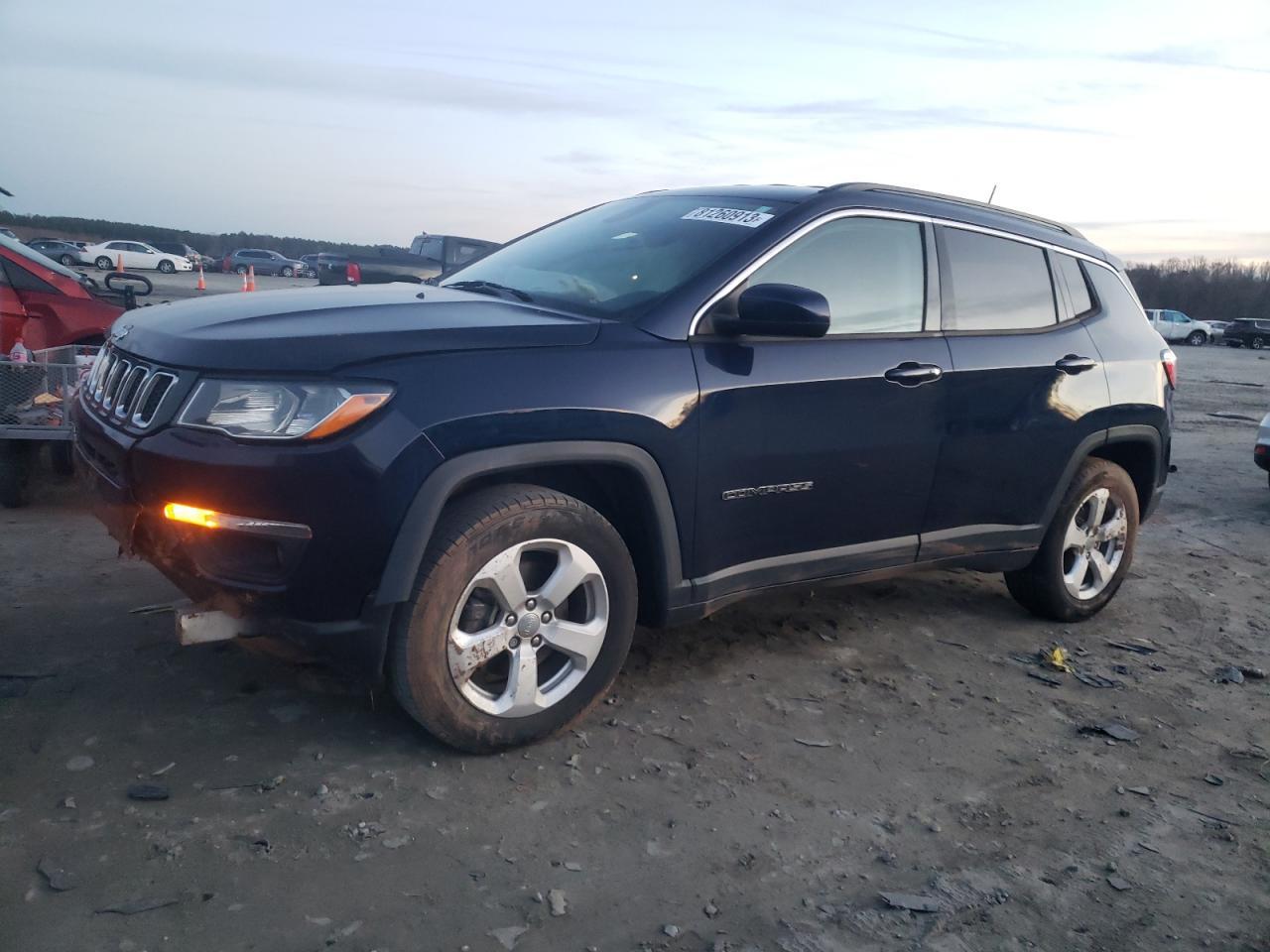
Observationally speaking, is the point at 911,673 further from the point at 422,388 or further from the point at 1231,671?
the point at 422,388

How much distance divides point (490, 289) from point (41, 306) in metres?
4.21

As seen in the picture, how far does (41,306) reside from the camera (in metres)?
6.78

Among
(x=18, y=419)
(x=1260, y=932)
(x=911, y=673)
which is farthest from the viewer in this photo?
(x=18, y=419)

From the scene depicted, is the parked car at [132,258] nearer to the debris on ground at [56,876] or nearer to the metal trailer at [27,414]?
the metal trailer at [27,414]

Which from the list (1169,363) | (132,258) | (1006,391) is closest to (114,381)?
(1006,391)

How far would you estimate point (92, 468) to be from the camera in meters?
3.41

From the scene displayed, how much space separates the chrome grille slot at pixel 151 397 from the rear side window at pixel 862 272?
192 centimetres

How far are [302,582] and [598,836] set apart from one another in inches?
42.7

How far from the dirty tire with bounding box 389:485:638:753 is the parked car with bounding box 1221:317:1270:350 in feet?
166

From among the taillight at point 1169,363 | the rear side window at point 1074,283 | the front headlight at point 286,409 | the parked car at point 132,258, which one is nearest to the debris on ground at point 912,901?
the front headlight at point 286,409

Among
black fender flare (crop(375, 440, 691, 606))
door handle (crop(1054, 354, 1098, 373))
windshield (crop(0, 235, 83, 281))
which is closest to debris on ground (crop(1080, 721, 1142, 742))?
door handle (crop(1054, 354, 1098, 373))

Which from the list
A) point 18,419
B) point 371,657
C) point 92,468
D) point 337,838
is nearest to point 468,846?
point 337,838

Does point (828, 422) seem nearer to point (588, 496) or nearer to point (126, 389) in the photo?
point (588, 496)

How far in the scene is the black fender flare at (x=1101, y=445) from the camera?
188 inches
